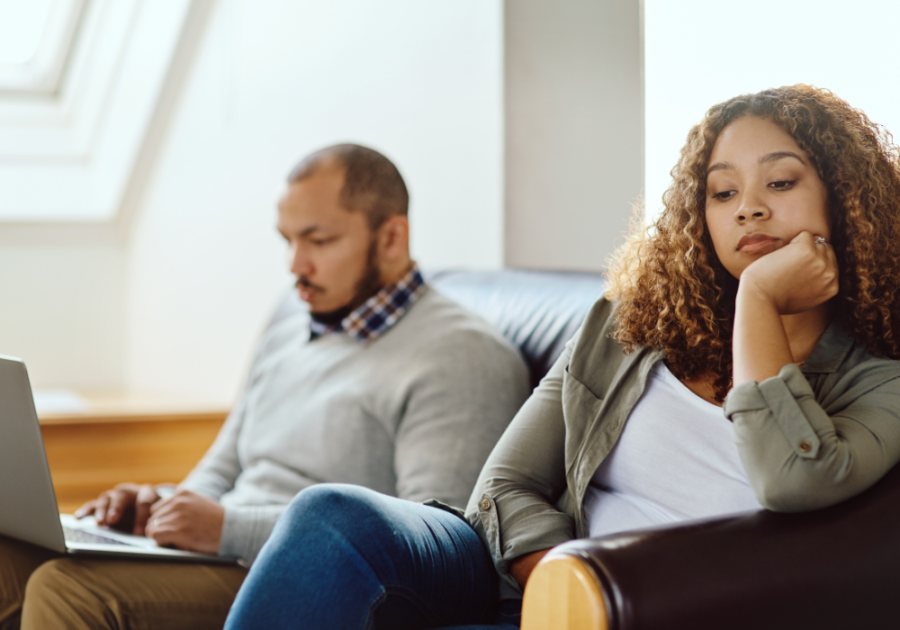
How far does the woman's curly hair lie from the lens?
0.85 metres

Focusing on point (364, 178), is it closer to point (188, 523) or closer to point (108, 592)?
point (188, 523)

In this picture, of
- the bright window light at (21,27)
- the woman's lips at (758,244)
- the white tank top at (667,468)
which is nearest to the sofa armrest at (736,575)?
the white tank top at (667,468)

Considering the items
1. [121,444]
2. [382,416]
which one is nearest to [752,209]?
[382,416]

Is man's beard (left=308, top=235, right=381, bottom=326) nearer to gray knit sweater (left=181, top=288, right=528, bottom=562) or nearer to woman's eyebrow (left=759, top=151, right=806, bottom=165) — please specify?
gray knit sweater (left=181, top=288, right=528, bottom=562)

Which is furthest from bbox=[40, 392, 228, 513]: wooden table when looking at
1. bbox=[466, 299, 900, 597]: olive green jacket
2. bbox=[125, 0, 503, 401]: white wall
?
bbox=[466, 299, 900, 597]: olive green jacket

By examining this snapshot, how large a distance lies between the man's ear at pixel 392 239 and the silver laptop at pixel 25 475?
605 mm

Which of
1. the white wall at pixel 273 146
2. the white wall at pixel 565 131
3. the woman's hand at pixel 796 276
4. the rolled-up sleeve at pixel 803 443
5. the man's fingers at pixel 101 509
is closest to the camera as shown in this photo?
the rolled-up sleeve at pixel 803 443

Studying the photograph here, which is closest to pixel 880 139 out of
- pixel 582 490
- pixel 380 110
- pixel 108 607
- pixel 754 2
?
pixel 754 2

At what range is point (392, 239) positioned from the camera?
1449mm

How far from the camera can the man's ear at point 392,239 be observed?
→ 1.44m

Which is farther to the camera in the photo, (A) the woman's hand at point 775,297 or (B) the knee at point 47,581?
(B) the knee at point 47,581

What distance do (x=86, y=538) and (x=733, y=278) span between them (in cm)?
90

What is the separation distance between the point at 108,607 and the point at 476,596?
47 centimetres

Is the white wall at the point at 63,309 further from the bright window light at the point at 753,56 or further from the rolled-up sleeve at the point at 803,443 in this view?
the rolled-up sleeve at the point at 803,443
